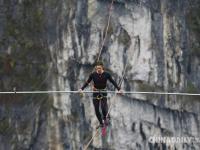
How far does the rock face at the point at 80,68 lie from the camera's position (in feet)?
92.7

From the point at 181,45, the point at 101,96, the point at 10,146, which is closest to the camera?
the point at 101,96

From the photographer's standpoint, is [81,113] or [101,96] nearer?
[101,96]

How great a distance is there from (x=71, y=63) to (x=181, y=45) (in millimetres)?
5582

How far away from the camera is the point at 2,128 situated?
28.0 meters

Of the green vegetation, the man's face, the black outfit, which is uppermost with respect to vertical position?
the green vegetation

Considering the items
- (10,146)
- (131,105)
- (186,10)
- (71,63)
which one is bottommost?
(10,146)

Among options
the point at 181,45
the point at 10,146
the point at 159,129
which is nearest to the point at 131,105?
the point at 159,129

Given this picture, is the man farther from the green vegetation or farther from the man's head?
the green vegetation

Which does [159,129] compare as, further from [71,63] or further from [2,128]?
[2,128]

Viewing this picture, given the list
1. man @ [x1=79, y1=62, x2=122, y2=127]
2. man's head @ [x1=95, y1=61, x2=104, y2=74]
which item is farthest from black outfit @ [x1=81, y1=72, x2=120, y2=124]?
man's head @ [x1=95, y1=61, x2=104, y2=74]

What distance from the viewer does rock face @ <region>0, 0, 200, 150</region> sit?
92.7ft

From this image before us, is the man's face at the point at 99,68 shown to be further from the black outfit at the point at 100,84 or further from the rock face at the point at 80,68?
the rock face at the point at 80,68

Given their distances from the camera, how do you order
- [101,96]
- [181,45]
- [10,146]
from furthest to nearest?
[181,45]
[10,146]
[101,96]

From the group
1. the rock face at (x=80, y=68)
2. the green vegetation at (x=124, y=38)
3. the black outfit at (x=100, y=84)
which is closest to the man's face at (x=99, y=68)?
the black outfit at (x=100, y=84)
